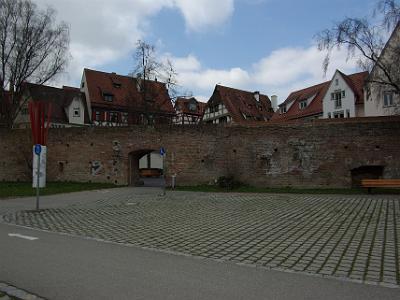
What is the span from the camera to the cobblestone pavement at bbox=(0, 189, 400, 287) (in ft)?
20.1

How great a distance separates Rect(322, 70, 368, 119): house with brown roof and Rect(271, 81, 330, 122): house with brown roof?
146 centimetres

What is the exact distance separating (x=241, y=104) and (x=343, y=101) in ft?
48.6

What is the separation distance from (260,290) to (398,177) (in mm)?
17683

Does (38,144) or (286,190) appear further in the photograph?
(286,190)

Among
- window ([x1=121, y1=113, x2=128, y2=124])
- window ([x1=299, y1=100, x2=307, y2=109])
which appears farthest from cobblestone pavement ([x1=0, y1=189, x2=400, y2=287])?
window ([x1=299, y1=100, x2=307, y2=109])

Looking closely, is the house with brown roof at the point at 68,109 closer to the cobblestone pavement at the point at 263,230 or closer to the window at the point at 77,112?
the window at the point at 77,112

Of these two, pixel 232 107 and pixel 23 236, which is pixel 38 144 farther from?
pixel 232 107

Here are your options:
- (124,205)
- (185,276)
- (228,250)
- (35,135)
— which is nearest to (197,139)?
(124,205)

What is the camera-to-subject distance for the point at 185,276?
17.6 feet

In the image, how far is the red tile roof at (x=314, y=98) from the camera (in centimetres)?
4312

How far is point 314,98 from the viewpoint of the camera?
49.8 m

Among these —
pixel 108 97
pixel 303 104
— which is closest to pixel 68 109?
pixel 108 97

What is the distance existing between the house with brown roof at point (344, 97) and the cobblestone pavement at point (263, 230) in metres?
30.6

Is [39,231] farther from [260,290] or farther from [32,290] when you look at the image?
[260,290]
